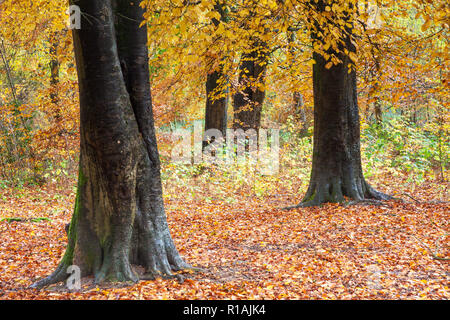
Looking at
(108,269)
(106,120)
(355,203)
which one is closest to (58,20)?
(106,120)

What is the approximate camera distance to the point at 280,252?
6469mm

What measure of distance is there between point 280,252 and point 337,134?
3955mm

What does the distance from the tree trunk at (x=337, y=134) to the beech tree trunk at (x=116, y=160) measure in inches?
205

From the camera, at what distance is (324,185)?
31.1ft

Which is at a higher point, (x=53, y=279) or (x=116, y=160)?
(x=116, y=160)

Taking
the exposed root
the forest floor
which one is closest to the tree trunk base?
the forest floor

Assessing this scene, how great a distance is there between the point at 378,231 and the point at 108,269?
16.6 feet

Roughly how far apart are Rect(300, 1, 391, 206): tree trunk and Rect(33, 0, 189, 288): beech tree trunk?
17.1ft

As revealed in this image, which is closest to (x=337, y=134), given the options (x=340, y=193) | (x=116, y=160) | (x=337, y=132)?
(x=337, y=132)

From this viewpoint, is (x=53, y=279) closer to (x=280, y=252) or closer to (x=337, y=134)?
(x=280, y=252)

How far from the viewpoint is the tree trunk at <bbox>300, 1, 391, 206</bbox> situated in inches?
362

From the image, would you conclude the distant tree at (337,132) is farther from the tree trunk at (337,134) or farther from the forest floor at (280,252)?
the forest floor at (280,252)

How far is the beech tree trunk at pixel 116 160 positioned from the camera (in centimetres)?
453

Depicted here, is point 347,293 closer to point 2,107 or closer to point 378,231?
point 378,231
